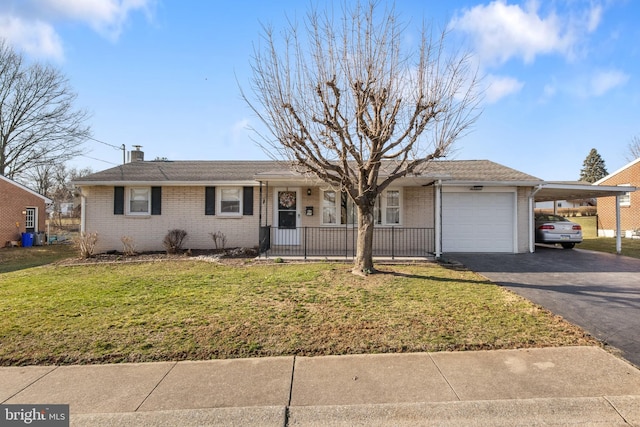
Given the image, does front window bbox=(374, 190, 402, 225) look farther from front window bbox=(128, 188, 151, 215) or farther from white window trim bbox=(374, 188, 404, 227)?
front window bbox=(128, 188, 151, 215)

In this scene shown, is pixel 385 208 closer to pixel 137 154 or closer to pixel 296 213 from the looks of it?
pixel 296 213

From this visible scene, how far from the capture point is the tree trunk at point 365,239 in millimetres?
7785

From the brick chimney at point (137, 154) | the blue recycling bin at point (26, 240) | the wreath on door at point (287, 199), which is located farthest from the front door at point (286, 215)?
the blue recycling bin at point (26, 240)

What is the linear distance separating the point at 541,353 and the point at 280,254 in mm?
8177

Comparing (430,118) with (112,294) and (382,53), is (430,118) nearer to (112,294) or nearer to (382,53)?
(382,53)

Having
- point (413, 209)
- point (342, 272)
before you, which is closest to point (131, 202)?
point (342, 272)

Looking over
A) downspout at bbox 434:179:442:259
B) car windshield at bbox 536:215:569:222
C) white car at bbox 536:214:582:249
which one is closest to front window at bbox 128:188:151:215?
downspout at bbox 434:179:442:259

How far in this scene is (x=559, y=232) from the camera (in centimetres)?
1294

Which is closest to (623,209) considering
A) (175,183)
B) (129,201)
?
(175,183)

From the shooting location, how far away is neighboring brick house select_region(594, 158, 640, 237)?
63.3 feet

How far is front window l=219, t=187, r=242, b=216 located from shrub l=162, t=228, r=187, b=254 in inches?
63.8

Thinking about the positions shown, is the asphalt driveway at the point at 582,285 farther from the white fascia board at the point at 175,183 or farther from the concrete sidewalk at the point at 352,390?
the white fascia board at the point at 175,183

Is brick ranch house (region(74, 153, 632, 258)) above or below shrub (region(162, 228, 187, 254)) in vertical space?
above

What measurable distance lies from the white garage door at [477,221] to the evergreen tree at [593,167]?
48.2 m
